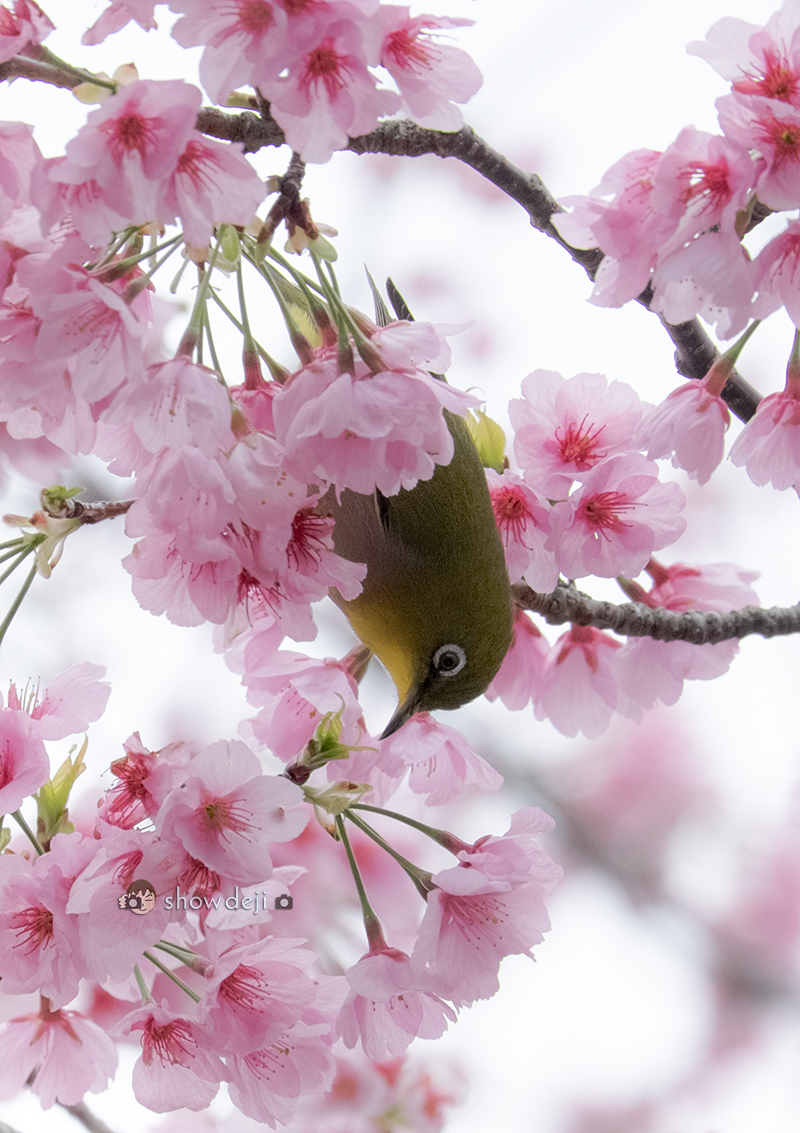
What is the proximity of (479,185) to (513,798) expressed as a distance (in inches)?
86.3

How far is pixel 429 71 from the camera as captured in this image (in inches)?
22.5

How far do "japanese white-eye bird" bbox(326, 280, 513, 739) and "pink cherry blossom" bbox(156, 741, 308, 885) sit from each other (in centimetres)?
Answer: 22

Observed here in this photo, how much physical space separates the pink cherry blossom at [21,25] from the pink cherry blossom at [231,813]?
0.42m

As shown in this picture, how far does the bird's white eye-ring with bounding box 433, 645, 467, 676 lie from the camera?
2.75 feet

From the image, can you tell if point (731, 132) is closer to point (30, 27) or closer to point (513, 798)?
point (30, 27)

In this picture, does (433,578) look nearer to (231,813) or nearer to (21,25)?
(231,813)

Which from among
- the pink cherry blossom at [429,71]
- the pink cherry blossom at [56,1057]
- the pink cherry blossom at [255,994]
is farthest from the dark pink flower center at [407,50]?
the pink cherry blossom at [56,1057]

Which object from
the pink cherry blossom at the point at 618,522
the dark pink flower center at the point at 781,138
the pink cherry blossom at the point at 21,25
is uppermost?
the dark pink flower center at the point at 781,138

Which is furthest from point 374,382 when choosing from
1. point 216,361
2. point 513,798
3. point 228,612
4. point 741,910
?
point 741,910

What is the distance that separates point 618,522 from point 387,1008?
410mm

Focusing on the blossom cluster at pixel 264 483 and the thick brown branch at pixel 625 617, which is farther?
the thick brown branch at pixel 625 617

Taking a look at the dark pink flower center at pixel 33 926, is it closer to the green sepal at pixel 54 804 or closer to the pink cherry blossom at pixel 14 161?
the green sepal at pixel 54 804

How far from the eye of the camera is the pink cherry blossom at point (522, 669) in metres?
1.04

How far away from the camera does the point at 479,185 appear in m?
3.47
